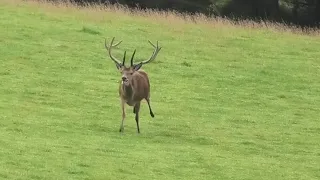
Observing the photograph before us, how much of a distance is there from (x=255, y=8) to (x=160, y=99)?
69.0ft

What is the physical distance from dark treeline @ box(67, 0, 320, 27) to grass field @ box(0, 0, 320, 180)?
7.58 meters

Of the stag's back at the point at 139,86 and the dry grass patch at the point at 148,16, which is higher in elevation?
the stag's back at the point at 139,86

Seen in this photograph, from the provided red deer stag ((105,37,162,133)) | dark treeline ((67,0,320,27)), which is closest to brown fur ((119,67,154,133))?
red deer stag ((105,37,162,133))

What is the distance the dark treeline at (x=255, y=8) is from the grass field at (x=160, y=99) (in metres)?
7.58

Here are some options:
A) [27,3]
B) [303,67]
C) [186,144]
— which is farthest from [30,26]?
[186,144]

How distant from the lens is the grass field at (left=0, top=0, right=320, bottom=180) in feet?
47.5

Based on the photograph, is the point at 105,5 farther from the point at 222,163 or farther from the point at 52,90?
the point at 222,163

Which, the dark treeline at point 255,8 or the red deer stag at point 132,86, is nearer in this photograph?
the red deer stag at point 132,86

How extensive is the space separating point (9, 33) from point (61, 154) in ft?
44.5

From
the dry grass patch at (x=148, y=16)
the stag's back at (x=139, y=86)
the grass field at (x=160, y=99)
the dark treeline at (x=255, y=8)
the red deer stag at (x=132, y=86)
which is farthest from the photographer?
the dark treeline at (x=255, y=8)

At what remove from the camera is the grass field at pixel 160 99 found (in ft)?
47.5

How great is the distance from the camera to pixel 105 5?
1350 inches

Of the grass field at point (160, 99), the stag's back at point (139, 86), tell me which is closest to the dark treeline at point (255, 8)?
the grass field at point (160, 99)

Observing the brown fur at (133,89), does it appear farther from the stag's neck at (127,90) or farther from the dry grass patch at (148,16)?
the dry grass patch at (148,16)
